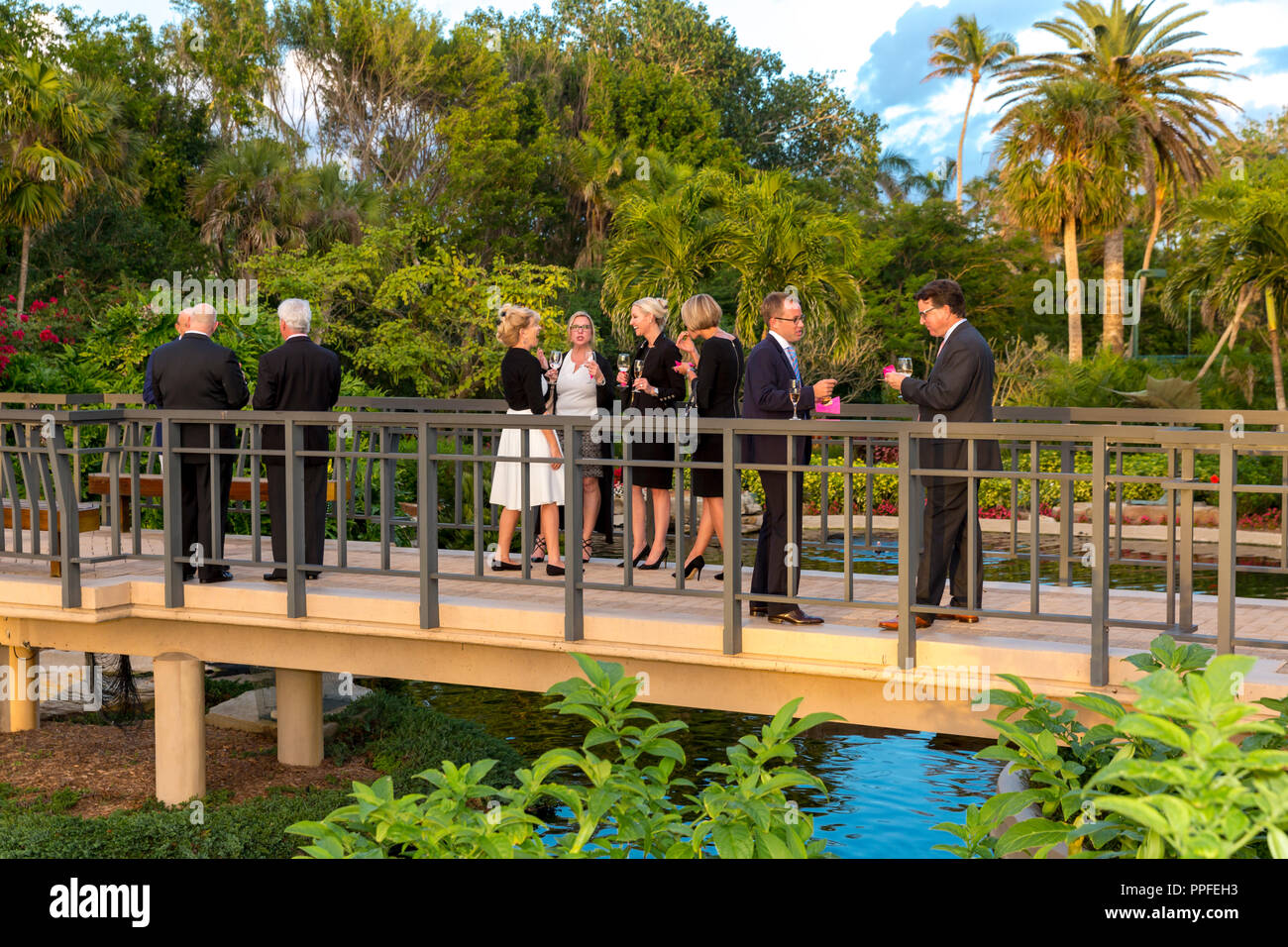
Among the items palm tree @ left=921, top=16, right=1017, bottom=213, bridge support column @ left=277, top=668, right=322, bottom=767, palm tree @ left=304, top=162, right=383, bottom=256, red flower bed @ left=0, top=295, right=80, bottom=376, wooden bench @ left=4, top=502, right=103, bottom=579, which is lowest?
bridge support column @ left=277, top=668, right=322, bottom=767

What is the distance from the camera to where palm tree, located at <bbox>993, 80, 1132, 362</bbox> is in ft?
105

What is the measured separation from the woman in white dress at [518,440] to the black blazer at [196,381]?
1.66 meters

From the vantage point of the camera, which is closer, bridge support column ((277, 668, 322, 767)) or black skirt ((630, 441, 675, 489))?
black skirt ((630, 441, 675, 489))

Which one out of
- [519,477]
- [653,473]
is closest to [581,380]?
[519,477]

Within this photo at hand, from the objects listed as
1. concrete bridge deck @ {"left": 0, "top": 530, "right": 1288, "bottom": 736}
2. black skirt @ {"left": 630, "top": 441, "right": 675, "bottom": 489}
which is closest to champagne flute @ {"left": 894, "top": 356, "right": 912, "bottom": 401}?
concrete bridge deck @ {"left": 0, "top": 530, "right": 1288, "bottom": 736}

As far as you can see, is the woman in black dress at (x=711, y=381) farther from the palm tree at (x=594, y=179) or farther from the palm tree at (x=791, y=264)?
the palm tree at (x=594, y=179)

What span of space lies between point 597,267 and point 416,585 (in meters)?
30.5

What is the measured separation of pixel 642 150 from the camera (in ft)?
133

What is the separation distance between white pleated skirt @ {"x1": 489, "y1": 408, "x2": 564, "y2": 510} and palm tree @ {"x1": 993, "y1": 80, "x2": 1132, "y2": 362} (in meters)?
25.8

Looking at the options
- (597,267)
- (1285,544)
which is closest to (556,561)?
(1285,544)

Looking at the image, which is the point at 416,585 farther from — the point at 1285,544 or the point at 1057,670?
the point at 1285,544

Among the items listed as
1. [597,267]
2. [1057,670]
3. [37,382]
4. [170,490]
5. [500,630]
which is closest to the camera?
[1057,670]

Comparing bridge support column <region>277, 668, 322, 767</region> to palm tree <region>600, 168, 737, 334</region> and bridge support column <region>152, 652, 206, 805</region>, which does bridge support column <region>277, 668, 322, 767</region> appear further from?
palm tree <region>600, 168, 737, 334</region>

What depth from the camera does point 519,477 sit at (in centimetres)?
884
